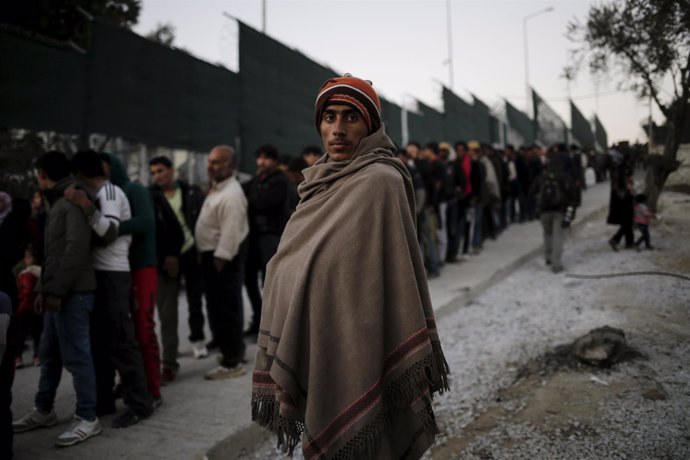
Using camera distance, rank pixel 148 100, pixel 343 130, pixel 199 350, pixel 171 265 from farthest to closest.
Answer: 1. pixel 148 100
2. pixel 199 350
3. pixel 171 265
4. pixel 343 130

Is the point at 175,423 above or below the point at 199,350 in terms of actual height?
below

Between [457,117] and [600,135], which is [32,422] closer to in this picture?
[600,135]

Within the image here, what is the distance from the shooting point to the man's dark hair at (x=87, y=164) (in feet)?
11.0

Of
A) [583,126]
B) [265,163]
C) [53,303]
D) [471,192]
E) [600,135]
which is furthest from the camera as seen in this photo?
[471,192]

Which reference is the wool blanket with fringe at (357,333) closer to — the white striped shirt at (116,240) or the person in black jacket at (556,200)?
the white striped shirt at (116,240)

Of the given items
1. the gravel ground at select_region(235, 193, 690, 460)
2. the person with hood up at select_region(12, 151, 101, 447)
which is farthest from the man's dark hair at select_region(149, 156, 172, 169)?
the gravel ground at select_region(235, 193, 690, 460)

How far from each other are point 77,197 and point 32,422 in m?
1.47

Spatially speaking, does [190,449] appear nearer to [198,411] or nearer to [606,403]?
[198,411]

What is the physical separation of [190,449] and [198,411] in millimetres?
608

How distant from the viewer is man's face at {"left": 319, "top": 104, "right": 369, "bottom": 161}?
1.92 meters

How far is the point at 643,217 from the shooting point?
343 centimetres

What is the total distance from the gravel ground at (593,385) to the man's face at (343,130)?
6.27 ft

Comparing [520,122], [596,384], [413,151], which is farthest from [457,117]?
[596,384]

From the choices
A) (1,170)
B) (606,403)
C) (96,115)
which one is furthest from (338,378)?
(96,115)
